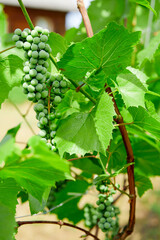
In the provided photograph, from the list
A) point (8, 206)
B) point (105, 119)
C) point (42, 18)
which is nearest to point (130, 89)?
point (105, 119)

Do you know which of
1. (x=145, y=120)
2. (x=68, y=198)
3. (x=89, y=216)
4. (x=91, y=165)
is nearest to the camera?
(x=145, y=120)

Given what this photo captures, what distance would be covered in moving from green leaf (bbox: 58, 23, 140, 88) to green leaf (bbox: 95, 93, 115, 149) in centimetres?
3

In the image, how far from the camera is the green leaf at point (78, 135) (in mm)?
474

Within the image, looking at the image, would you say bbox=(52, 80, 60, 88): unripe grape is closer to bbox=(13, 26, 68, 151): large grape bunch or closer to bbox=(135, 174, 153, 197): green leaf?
bbox=(13, 26, 68, 151): large grape bunch

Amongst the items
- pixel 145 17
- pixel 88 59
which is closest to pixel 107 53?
pixel 88 59

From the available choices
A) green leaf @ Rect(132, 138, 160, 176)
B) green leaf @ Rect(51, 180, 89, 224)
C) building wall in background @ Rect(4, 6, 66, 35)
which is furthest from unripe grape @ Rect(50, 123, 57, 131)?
building wall in background @ Rect(4, 6, 66, 35)

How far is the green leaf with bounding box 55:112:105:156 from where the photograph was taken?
1.55ft

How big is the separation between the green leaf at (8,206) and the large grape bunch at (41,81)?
9 cm

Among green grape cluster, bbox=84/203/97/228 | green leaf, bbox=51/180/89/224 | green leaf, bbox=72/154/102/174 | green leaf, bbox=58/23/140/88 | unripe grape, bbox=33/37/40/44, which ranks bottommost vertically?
green grape cluster, bbox=84/203/97/228

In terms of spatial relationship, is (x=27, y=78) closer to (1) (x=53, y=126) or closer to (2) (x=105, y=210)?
(1) (x=53, y=126)

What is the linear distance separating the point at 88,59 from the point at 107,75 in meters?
0.05

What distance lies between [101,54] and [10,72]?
17cm

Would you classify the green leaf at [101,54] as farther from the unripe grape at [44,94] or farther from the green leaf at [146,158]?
the green leaf at [146,158]

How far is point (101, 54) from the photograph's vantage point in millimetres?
476
